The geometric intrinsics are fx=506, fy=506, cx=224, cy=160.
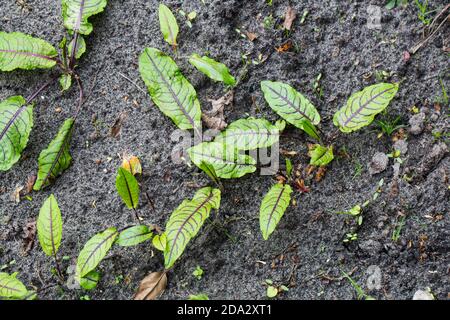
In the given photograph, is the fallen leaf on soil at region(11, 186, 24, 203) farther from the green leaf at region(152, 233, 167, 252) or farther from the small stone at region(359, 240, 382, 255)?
the small stone at region(359, 240, 382, 255)

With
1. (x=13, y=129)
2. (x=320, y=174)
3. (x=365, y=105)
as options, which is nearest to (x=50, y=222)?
(x=13, y=129)

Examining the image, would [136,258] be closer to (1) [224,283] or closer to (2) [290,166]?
(1) [224,283]

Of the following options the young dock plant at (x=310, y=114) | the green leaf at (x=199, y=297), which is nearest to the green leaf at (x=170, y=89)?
Answer: the young dock plant at (x=310, y=114)

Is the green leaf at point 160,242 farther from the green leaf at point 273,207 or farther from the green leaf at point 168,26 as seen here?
the green leaf at point 168,26

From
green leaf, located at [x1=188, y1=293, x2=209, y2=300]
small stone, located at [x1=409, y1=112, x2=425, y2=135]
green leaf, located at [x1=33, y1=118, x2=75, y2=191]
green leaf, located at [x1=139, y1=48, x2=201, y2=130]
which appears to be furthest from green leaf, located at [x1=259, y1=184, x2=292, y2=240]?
green leaf, located at [x1=33, y1=118, x2=75, y2=191]

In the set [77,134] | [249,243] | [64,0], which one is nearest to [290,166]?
[249,243]
